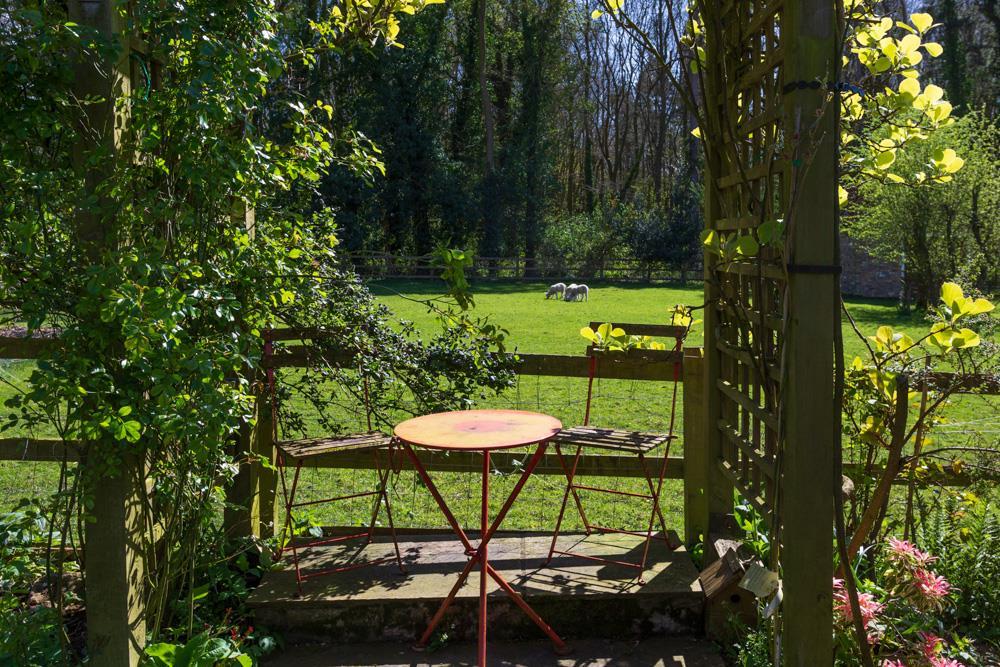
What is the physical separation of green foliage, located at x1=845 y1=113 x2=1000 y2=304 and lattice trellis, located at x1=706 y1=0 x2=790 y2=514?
48.1 feet

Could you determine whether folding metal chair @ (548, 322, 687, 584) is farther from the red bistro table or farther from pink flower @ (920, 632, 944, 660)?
pink flower @ (920, 632, 944, 660)

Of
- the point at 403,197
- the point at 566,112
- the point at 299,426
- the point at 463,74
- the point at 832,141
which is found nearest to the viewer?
the point at 832,141

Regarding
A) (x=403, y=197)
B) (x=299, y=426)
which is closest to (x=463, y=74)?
(x=403, y=197)

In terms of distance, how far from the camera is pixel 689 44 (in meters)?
3.18

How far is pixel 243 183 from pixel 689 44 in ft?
5.47

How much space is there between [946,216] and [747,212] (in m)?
17.5

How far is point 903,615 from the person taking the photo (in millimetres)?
2816

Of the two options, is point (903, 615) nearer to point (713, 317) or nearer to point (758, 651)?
point (758, 651)

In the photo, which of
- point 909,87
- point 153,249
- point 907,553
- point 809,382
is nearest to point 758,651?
point 907,553

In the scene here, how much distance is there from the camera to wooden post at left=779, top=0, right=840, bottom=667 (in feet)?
7.24

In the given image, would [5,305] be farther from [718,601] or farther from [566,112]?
[566,112]

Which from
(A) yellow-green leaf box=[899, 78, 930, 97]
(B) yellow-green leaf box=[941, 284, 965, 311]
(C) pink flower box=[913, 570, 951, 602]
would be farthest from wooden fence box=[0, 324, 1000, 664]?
(A) yellow-green leaf box=[899, 78, 930, 97]

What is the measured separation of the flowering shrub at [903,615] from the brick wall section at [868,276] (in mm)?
24179

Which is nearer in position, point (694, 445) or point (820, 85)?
point (820, 85)
